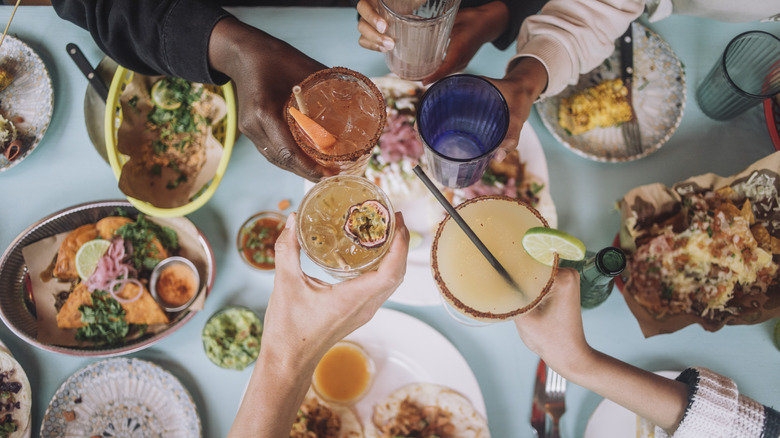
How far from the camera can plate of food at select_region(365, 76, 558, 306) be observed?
1783 millimetres

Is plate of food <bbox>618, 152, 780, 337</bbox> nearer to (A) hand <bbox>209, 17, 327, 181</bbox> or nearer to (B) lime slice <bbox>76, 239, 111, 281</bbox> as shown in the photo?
(A) hand <bbox>209, 17, 327, 181</bbox>

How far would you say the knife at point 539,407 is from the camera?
1.72 m

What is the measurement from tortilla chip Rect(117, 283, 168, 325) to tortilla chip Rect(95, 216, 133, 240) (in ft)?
0.76

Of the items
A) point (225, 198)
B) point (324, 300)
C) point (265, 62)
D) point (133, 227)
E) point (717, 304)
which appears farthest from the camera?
point (225, 198)

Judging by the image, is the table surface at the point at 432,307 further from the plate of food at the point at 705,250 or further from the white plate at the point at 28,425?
the plate of food at the point at 705,250

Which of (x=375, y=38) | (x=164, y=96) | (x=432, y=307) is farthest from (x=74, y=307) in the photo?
(x=375, y=38)

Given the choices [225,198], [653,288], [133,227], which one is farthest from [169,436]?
[653,288]

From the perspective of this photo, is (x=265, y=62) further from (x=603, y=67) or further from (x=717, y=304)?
(x=717, y=304)

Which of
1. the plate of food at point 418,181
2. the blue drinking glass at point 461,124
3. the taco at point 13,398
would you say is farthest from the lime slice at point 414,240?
the taco at point 13,398

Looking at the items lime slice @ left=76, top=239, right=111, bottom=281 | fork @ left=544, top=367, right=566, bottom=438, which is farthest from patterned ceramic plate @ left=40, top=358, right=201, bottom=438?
fork @ left=544, top=367, right=566, bottom=438

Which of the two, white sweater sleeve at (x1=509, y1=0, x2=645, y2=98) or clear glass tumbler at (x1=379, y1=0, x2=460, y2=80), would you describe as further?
white sweater sleeve at (x1=509, y1=0, x2=645, y2=98)

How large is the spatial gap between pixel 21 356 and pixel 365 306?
1526 millimetres

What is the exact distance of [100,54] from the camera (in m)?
2.01

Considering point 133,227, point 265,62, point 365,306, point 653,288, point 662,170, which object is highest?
point 265,62
